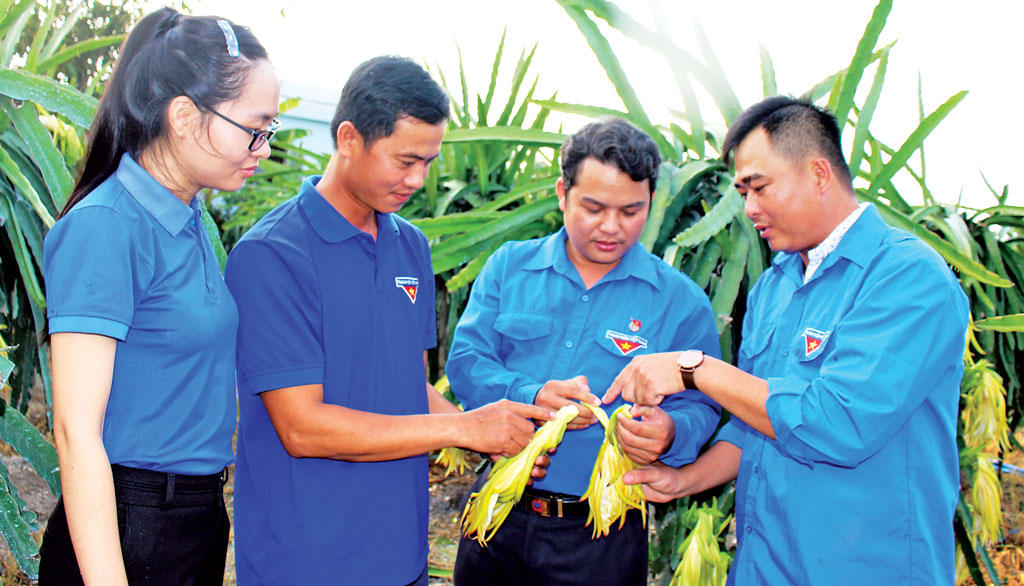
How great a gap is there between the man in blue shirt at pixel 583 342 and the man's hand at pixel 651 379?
0.11 metres

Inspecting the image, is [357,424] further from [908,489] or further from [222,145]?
[908,489]

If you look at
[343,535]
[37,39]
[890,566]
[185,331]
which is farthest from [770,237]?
[37,39]

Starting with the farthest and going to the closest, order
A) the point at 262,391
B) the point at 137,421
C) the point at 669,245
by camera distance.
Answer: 1. the point at 669,245
2. the point at 262,391
3. the point at 137,421

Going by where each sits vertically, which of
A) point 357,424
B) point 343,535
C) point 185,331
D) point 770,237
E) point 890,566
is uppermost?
point 770,237

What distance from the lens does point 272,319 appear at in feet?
4.92

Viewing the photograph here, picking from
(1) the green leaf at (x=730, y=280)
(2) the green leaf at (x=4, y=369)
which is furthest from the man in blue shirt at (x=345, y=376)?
(1) the green leaf at (x=730, y=280)

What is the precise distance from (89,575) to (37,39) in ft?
8.97

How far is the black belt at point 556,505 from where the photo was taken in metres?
1.97

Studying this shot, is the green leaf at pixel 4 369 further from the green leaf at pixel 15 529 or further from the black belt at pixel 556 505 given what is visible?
the black belt at pixel 556 505

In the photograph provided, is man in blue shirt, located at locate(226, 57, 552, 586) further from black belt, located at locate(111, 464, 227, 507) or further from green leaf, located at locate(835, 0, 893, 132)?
green leaf, located at locate(835, 0, 893, 132)

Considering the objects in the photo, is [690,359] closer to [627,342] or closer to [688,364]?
[688,364]

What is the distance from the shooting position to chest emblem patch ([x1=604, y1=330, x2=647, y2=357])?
2.01 metres

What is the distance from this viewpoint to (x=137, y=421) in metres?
1.29

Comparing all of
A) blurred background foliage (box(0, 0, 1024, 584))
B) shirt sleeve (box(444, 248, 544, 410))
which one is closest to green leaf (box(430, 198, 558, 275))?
blurred background foliage (box(0, 0, 1024, 584))
